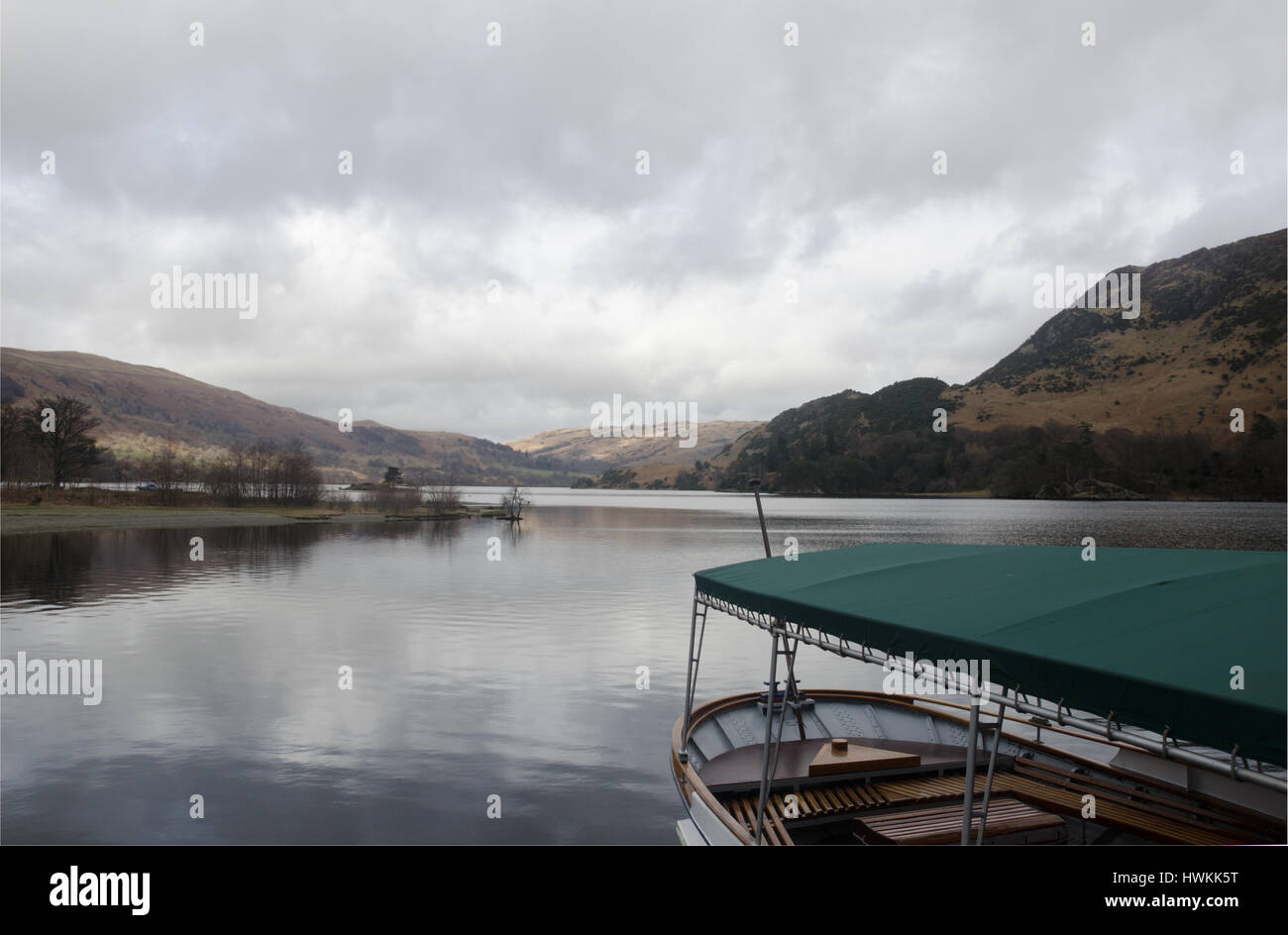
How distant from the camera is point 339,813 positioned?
1244cm

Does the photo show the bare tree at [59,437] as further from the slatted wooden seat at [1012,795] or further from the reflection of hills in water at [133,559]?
the slatted wooden seat at [1012,795]

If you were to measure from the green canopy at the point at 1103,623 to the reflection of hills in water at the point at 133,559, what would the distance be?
115ft

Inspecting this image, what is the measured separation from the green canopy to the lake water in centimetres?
658

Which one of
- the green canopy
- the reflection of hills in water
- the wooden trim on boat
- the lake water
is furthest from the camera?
the reflection of hills in water

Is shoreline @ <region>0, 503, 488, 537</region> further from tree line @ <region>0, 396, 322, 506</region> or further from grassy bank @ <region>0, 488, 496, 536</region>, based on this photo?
tree line @ <region>0, 396, 322, 506</region>

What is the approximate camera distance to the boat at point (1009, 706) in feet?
13.5

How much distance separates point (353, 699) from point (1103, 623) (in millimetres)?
18550

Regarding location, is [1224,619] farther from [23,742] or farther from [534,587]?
[534,587]

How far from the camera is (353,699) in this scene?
63.4 feet

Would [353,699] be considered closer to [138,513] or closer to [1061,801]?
[1061,801]

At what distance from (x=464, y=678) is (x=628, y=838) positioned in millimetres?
11407

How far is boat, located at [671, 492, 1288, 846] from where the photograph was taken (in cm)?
411

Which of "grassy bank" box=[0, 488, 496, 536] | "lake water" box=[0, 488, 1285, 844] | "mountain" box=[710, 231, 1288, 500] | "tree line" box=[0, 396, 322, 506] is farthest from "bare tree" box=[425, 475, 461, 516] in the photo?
"lake water" box=[0, 488, 1285, 844]

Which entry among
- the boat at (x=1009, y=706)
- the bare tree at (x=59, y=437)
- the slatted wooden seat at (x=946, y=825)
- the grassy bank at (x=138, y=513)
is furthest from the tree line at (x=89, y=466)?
the slatted wooden seat at (x=946, y=825)
